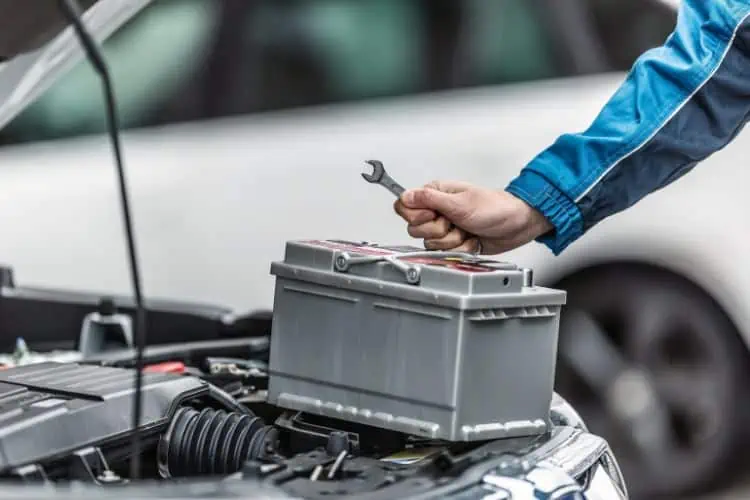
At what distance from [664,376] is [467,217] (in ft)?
8.01

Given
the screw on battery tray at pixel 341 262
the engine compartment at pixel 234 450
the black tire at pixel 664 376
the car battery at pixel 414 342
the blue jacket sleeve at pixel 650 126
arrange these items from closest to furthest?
the engine compartment at pixel 234 450 → the car battery at pixel 414 342 → the screw on battery tray at pixel 341 262 → the blue jacket sleeve at pixel 650 126 → the black tire at pixel 664 376

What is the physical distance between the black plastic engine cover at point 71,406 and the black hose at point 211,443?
1.5 inches

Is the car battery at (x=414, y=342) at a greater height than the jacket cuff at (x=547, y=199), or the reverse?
the jacket cuff at (x=547, y=199)

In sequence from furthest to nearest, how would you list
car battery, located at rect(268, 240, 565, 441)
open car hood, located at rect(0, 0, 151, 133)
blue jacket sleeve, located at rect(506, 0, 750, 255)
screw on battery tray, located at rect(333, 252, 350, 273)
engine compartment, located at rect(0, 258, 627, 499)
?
blue jacket sleeve, located at rect(506, 0, 750, 255), open car hood, located at rect(0, 0, 151, 133), screw on battery tray, located at rect(333, 252, 350, 273), car battery, located at rect(268, 240, 565, 441), engine compartment, located at rect(0, 258, 627, 499)

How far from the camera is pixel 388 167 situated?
5254 millimetres

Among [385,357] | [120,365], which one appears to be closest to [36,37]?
[120,365]

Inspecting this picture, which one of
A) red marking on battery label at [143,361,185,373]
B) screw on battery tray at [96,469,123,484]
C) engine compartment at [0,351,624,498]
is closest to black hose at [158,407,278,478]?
engine compartment at [0,351,624,498]

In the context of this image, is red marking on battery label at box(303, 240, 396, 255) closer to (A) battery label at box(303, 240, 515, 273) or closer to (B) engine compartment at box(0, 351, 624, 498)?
(A) battery label at box(303, 240, 515, 273)

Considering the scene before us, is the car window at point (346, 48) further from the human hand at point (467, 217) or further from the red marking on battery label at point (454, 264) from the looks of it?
the red marking on battery label at point (454, 264)

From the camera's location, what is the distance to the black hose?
7.79 feet

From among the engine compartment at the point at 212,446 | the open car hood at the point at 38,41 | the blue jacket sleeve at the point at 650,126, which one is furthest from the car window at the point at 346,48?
the engine compartment at the point at 212,446

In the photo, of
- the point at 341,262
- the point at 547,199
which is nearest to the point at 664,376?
the point at 547,199

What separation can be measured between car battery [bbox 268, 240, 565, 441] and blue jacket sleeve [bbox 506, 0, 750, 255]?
0.45 metres

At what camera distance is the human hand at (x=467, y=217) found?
2.70 meters
